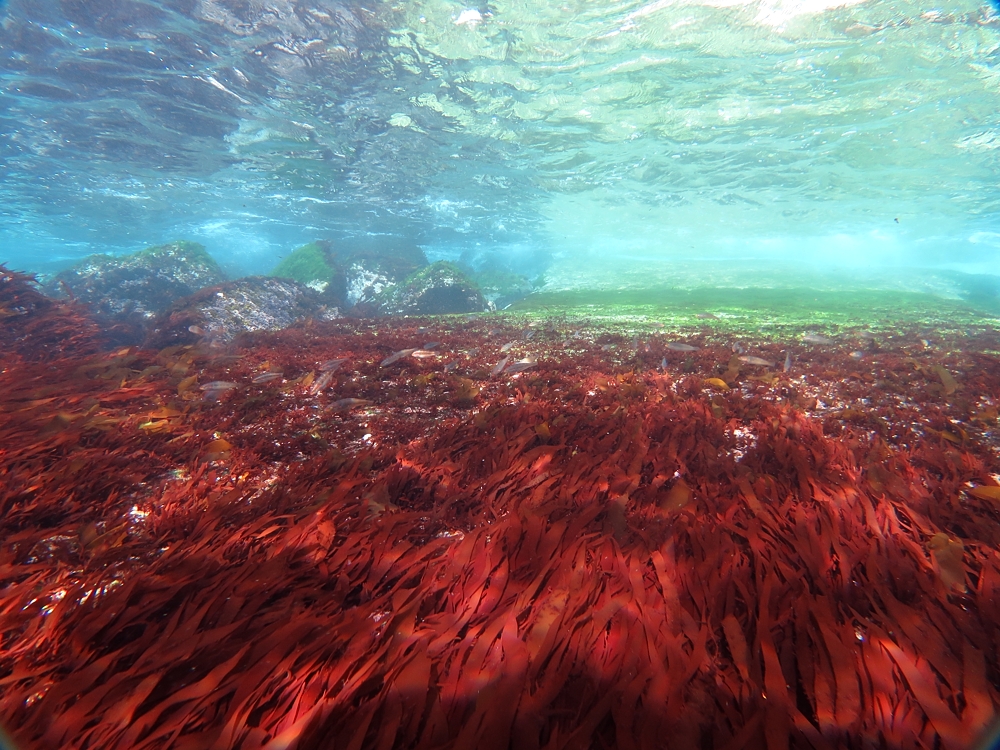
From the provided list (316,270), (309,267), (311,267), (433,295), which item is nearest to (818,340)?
(433,295)

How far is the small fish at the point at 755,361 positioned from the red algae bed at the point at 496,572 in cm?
134

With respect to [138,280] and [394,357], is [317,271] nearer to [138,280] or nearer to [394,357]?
[138,280]

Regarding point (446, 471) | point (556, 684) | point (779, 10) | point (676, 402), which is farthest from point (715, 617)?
point (779, 10)

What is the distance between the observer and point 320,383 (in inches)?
193

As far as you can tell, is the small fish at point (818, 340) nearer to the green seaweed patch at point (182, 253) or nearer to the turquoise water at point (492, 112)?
the turquoise water at point (492, 112)

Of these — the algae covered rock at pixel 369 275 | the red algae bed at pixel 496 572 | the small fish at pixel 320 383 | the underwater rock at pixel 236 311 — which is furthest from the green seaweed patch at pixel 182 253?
the small fish at pixel 320 383

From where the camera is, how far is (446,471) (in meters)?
3.02

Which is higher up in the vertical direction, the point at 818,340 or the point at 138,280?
the point at 818,340

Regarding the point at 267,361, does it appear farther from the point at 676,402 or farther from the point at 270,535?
the point at 676,402

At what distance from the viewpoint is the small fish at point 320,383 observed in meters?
4.70

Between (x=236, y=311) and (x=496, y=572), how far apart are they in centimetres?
1377

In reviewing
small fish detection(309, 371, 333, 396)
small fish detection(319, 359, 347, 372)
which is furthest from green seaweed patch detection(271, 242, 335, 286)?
small fish detection(309, 371, 333, 396)

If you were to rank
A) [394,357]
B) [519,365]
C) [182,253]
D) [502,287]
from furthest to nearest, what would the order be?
[502,287] → [182,253] → [394,357] → [519,365]

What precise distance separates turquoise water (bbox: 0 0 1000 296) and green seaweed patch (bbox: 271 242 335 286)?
466 centimetres
